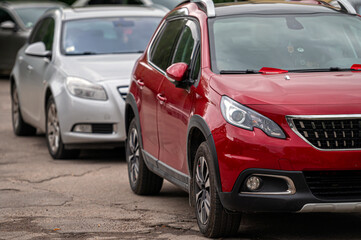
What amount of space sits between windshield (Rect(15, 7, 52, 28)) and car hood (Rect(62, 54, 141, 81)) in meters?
10.2

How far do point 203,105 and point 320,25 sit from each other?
57.2 inches

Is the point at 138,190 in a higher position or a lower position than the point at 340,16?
lower

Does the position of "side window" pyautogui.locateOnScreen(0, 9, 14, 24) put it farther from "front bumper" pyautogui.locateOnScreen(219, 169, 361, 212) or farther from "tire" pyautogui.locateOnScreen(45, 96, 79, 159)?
"front bumper" pyautogui.locateOnScreen(219, 169, 361, 212)

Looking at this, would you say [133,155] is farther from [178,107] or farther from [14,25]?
[14,25]

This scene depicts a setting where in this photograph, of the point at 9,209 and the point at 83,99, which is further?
the point at 83,99

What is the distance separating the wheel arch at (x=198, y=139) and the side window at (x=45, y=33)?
5449 millimetres

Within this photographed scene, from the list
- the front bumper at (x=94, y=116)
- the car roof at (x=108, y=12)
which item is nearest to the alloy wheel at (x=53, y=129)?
the front bumper at (x=94, y=116)

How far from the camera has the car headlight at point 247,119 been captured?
6.23 metres

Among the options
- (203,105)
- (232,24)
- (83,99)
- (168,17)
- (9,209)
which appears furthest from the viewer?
(83,99)

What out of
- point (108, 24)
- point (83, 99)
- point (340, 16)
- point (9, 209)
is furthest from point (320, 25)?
point (108, 24)

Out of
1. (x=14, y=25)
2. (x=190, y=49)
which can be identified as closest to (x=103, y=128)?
(x=190, y=49)

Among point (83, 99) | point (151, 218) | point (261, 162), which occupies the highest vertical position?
point (261, 162)

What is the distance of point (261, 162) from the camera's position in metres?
6.19

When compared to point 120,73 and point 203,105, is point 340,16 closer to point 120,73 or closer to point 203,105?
point 203,105
